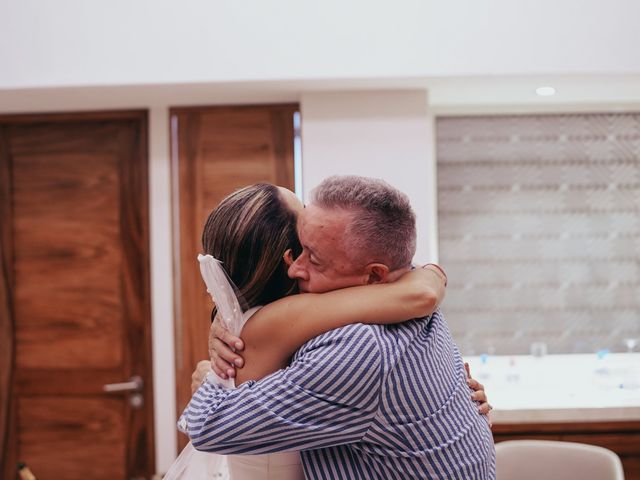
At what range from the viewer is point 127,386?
11.2ft

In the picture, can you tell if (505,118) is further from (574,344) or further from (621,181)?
(574,344)

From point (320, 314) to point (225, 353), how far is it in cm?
22

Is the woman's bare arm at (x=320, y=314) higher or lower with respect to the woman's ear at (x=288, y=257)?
A: lower

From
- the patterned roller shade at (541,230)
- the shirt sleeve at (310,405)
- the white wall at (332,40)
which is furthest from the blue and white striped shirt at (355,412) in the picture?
the patterned roller shade at (541,230)

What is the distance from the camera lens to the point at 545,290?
3508 millimetres

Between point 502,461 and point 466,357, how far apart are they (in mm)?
1327

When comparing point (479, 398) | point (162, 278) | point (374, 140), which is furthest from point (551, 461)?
point (162, 278)

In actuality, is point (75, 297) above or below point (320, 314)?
below

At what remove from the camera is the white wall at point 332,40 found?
2809 millimetres

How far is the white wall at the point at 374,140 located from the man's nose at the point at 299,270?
6.14 ft

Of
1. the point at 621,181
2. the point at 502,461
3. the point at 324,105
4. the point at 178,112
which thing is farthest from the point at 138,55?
the point at 621,181

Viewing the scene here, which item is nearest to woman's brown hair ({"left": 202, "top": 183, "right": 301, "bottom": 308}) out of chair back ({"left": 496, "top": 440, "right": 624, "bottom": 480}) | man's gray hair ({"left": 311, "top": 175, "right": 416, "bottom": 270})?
man's gray hair ({"left": 311, "top": 175, "right": 416, "bottom": 270})

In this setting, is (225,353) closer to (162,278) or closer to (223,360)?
(223,360)

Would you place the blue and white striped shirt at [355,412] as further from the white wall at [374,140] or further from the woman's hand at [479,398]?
the white wall at [374,140]
